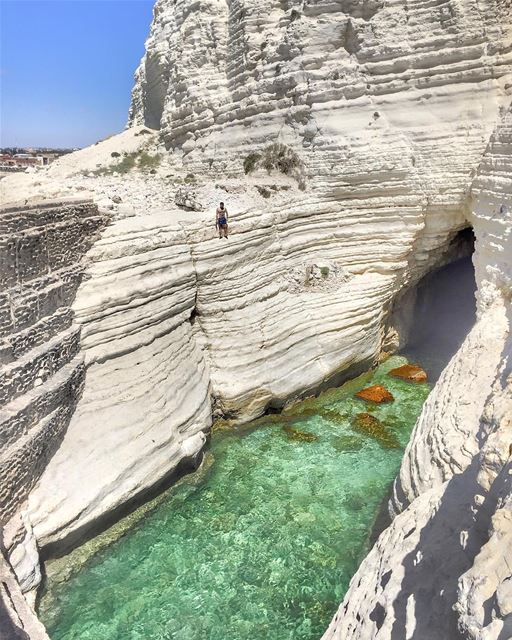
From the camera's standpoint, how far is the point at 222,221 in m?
11.8

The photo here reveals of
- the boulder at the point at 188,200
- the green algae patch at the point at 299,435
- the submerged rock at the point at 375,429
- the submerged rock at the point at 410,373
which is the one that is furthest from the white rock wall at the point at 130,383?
the submerged rock at the point at 410,373

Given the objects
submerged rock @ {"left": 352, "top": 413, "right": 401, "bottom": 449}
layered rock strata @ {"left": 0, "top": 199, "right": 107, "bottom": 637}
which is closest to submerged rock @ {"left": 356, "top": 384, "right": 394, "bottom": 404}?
submerged rock @ {"left": 352, "top": 413, "right": 401, "bottom": 449}

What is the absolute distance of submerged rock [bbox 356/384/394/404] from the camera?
12.8m

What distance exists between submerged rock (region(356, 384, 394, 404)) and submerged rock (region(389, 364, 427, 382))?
0.94 meters

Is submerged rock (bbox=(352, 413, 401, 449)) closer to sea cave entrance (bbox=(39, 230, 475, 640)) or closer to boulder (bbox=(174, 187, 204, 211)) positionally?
sea cave entrance (bbox=(39, 230, 475, 640))

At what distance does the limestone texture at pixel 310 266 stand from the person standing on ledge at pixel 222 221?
0.71 ft

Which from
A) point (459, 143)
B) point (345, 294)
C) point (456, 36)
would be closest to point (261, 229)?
point (345, 294)

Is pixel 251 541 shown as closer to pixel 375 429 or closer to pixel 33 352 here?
pixel 375 429

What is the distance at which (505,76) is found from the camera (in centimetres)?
1207

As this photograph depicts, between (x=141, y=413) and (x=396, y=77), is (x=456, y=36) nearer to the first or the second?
(x=396, y=77)

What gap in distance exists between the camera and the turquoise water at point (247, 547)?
7160 mm

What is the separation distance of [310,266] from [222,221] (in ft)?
10.2

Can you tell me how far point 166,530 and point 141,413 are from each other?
6.66 ft

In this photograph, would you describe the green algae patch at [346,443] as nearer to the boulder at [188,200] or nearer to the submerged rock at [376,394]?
the submerged rock at [376,394]
